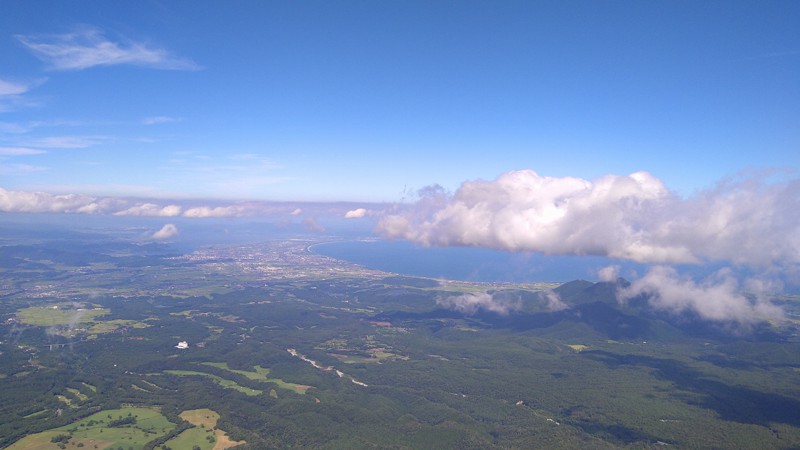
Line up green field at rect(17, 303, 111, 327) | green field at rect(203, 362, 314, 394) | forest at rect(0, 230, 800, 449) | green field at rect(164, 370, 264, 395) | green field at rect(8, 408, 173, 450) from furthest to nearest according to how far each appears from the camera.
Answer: green field at rect(17, 303, 111, 327) < green field at rect(203, 362, 314, 394) < green field at rect(164, 370, 264, 395) < forest at rect(0, 230, 800, 449) < green field at rect(8, 408, 173, 450)

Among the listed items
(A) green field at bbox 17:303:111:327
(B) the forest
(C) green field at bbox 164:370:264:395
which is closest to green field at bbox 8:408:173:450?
(B) the forest

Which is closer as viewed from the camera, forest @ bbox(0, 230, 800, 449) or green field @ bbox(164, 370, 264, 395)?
forest @ bbox(0, 230, 800, 449)

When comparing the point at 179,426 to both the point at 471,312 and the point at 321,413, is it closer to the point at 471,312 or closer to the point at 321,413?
the point at 321,413

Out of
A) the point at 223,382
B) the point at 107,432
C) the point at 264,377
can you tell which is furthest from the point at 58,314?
the point at 107,432

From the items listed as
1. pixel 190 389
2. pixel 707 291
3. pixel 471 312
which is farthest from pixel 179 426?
pixel 707 291

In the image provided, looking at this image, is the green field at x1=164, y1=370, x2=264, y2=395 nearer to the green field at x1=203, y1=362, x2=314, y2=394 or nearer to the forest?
the forest
